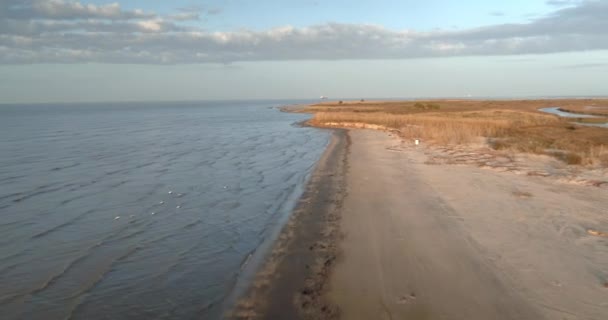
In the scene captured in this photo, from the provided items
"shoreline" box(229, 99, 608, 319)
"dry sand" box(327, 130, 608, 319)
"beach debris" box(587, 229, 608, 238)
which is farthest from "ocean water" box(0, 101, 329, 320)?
"beach debris" box(587, 229, 608, 238)

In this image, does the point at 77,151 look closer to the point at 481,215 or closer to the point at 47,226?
the point at 47,226

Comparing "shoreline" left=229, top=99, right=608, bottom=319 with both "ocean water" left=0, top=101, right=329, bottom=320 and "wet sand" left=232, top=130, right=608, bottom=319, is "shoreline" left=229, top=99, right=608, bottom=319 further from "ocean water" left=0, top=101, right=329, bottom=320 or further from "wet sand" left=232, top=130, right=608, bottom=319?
"ocean water" left=0, top=101, right=329, bottom=320

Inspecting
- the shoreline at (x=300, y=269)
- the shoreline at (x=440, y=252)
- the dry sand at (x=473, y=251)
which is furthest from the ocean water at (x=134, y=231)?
the dry sand at (x=473, y=251)

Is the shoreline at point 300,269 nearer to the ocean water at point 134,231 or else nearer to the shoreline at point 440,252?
the shoreline at point 440,252

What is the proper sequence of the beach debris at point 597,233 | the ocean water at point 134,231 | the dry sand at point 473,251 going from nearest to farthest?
the dry sand at point 473,251 < the ocean water at point 134,231 < the beach debris at point 597,233

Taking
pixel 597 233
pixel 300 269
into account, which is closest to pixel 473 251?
pixel 597 233

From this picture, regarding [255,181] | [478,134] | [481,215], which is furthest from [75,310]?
[478,134]
